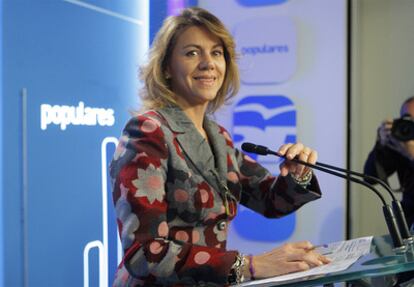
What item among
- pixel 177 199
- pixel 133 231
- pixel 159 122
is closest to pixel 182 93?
pixel 159 122

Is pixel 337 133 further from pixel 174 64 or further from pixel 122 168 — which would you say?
pixel 122 168

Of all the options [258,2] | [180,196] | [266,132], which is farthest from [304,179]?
[258,2]

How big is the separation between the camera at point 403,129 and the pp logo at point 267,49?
3.60 ft

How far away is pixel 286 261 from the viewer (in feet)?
3.20

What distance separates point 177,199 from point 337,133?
7.00 ft

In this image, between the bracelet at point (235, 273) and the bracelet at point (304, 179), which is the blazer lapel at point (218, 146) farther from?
the bracelet at point (235, 273)

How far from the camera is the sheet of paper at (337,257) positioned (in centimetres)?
89

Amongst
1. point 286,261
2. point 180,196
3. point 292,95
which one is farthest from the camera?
point 292,95

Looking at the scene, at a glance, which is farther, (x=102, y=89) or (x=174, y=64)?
(x=102, y=89)

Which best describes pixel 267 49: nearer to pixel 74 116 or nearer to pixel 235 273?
pixel 74 116

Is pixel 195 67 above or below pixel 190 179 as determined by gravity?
above

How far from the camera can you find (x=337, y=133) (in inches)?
123

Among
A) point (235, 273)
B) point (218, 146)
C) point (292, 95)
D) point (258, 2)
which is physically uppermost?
point (258, 2)

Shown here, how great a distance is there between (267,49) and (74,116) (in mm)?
1357
